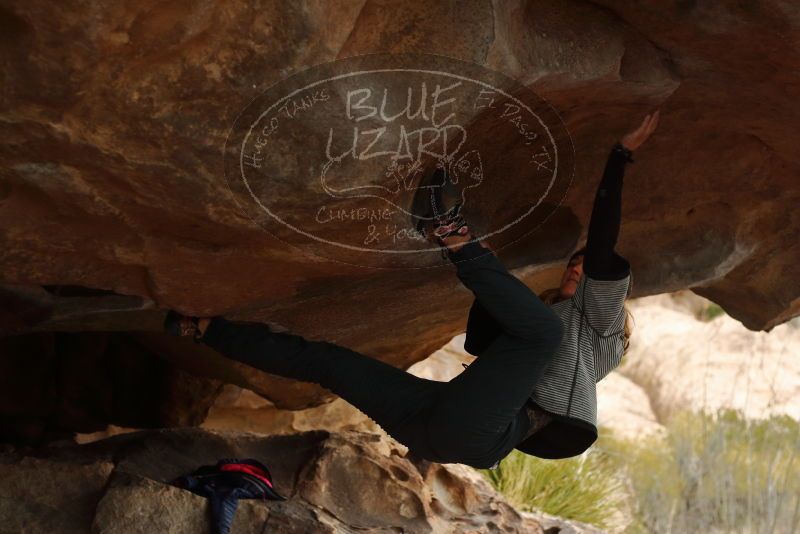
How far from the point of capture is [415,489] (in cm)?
420

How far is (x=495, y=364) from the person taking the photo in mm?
3188

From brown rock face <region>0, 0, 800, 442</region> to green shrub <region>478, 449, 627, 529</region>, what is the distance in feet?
8.88

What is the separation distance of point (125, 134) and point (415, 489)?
2.20 meters

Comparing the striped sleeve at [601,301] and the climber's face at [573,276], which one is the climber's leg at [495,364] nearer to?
the striped sleeve at [601,301]

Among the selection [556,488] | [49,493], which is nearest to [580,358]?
[49,493]

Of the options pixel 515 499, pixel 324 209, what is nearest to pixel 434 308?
pixel 324 209

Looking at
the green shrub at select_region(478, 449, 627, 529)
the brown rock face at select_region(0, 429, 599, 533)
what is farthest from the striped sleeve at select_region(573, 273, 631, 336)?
the green shrub at select_region(478, 449, 627, 529)

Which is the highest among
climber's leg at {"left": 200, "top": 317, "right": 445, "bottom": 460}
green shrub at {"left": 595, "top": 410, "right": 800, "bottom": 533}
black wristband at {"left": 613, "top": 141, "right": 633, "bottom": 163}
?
black wristband at {"left": 613, "top": 141, "right": 633, "bottom": 163}

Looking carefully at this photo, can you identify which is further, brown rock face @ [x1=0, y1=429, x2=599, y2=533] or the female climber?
brown rock face @ [x1=0, y1=429, x2=599, y2=533]

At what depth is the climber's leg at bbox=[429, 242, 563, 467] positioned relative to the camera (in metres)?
3.08

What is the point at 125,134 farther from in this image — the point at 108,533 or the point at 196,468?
the point at 196,468

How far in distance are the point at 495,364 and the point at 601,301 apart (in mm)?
453

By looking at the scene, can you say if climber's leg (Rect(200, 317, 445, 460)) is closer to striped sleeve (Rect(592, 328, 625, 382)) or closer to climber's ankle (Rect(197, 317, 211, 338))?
climber's ankle (Rect(197, 317, 211, 338))

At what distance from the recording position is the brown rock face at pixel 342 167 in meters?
2.47
